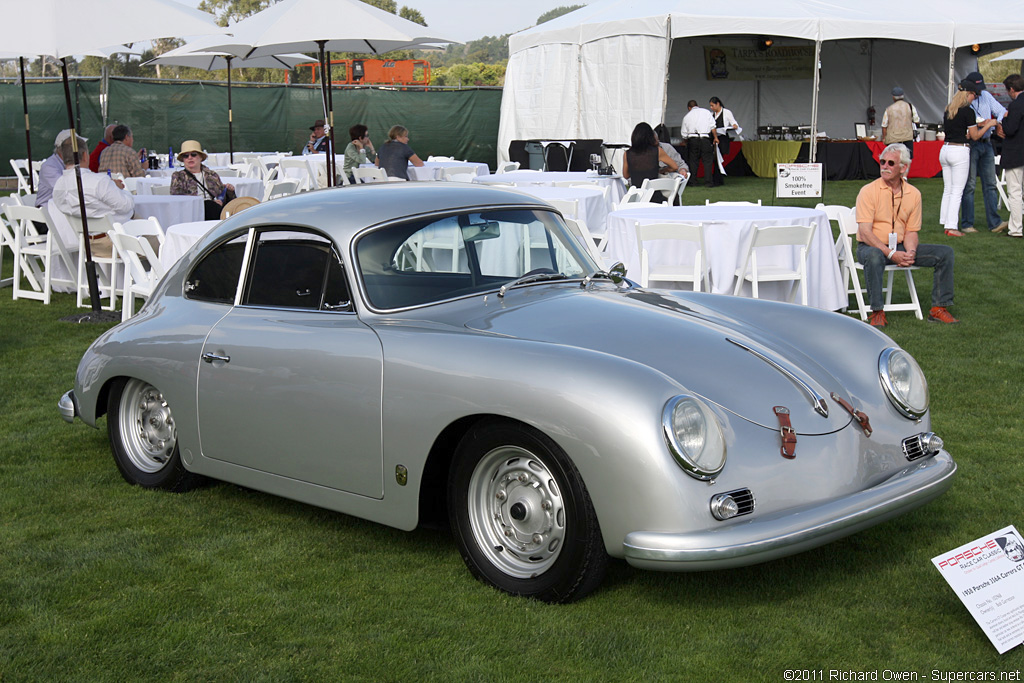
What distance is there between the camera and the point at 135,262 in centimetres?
901

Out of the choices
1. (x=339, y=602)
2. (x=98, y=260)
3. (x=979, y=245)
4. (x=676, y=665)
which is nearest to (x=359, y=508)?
(x=339, y=602)

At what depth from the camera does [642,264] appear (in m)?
8.81

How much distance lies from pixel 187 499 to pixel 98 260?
5774mm

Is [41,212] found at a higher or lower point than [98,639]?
higher

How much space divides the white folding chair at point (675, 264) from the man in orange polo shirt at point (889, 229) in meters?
1.38

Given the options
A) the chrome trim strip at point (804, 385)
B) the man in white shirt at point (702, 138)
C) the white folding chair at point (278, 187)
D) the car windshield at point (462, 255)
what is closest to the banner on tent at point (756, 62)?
the man in white shirt at point (702, 138)

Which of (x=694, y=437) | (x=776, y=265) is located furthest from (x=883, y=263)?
(x=694, y=437)

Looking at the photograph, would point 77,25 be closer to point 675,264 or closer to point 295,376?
point 675,264

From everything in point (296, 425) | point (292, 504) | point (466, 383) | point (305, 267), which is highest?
point (305, 267)

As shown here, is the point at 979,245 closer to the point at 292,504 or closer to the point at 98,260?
the point at 98,260

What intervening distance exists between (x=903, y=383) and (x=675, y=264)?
16.0ft

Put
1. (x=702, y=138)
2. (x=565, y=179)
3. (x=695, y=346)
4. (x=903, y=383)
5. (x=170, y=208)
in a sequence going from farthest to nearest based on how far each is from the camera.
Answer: (x=702, y=138) < (x=565, y=179) < (x=170, y=208) < (x=903, y=383) < (x=695, y=346)

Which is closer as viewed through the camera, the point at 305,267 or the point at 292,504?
the point at 305,267

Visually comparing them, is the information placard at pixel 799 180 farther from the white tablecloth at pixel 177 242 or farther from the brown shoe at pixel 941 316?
the white tablecloth at pixel 177 242
